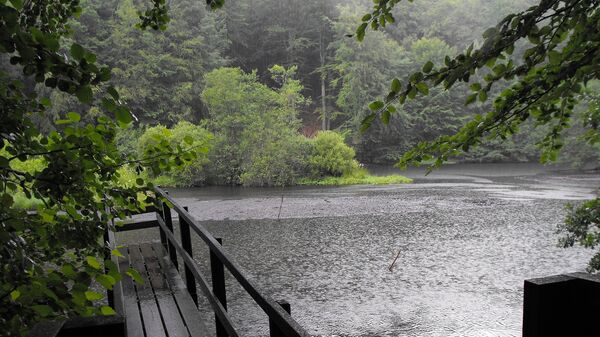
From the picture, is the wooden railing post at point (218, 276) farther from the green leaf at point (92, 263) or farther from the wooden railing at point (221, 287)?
the green leaf at point (92, 263)

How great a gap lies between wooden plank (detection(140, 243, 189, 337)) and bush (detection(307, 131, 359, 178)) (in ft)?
62.0

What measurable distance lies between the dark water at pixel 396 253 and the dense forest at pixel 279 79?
17.5 feet

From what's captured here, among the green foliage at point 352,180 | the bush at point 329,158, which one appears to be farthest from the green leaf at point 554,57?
the bush at point 329,158

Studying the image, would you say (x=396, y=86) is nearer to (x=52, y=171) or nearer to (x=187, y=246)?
(x=52, y=171)

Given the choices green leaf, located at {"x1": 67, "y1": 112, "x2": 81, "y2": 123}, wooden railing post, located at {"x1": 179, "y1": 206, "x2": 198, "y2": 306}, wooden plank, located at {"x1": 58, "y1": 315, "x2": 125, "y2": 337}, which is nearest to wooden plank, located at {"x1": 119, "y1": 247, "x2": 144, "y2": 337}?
wooden railing post, located at {"x1": 179, "y1": 206, "x2": 198, "y2": 306}

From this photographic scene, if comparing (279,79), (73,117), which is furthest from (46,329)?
(279,79)

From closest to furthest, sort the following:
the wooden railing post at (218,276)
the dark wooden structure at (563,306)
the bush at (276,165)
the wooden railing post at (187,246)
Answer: the dark wooden structure at (563,306), the wooden railing post at (218,276), the wooden railing post at (187,246), the bush at (276,165)

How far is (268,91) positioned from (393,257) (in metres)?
16.0

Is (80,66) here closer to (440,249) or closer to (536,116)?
(536,116)

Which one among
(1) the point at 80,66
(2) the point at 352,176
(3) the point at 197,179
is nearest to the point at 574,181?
(2) the point at 352,176

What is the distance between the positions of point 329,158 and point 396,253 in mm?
13782

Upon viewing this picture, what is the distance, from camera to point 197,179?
76.5 feet

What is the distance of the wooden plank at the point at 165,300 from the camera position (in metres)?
2.72

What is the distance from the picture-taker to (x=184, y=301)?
10.4 ft
